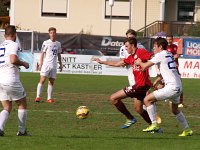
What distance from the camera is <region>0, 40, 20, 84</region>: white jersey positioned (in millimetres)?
12602

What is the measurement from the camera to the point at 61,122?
16.3 meters

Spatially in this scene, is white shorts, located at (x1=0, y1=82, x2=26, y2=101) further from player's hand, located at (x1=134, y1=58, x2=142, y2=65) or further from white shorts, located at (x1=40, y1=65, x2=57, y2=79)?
white shorts, located at (x1=40, y1=65, x2=57, y2=79)

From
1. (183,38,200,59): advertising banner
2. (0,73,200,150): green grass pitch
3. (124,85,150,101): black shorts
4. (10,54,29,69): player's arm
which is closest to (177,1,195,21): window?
(183,38,200,59): advertising banner

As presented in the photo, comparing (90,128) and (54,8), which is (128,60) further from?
(54,8)

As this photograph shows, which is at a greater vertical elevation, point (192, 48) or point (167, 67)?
point (167, 67)

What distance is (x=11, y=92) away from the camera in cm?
1264

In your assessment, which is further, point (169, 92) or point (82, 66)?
point (82, 66)

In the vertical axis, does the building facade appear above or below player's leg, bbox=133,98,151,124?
above

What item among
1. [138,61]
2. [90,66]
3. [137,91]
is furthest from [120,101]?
[90,66]

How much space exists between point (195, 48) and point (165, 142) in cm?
2997

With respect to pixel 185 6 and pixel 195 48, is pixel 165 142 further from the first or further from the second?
pixel 185 6

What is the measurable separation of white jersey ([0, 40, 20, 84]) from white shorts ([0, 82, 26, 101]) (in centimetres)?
7

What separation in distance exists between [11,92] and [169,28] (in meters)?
40.6

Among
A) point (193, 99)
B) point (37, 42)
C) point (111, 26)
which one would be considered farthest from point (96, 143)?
point (111, 26)
